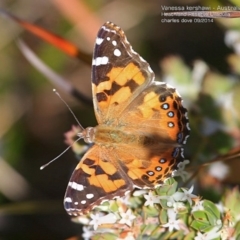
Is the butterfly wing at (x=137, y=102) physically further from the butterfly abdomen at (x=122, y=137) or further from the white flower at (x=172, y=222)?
the white flower at (x=172, y=222)

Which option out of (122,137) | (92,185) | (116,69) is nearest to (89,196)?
(92,185)

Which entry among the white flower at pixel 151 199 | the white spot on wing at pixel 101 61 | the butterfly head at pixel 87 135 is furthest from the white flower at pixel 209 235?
the white spot on wing at pixel 101 61

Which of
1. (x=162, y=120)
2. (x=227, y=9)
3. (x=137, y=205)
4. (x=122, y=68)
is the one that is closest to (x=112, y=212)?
(x=137, y=205)

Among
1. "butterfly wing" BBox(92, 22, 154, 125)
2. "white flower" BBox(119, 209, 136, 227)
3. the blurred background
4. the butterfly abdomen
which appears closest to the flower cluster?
"white flower" BBox(119, 209, 136, 227)

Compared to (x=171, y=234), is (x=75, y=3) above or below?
above

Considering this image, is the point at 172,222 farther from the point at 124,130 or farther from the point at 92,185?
the point at 124,130

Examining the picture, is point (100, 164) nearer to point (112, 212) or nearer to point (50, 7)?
point (112, 212)

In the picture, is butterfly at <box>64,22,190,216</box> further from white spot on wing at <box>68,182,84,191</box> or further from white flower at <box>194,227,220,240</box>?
white flower at <box>194,227,220,240</box>
